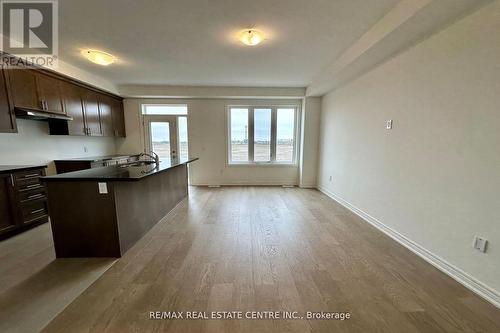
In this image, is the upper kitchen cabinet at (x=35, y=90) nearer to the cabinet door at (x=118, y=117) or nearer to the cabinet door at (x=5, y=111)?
the cabinet door at (x=5, y=111)

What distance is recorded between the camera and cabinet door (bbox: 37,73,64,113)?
3.20 meters

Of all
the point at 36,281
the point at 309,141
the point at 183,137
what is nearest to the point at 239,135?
the point at 183,137

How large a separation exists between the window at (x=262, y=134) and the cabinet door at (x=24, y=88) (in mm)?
3711

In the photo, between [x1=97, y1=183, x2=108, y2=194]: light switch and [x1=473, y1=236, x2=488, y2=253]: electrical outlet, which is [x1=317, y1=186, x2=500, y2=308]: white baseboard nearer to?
[x1=473, y1=236, x2=488, y2=253]: electrical outlet

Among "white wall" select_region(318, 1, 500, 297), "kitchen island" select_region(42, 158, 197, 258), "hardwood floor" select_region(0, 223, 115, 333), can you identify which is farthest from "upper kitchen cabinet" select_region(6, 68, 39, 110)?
"white wall" select_region(318, 1, 500, 297)

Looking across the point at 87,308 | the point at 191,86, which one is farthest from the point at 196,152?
the point at 87,308

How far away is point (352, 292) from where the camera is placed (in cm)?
170

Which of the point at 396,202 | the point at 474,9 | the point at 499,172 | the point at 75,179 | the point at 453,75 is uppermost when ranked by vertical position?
the point at 474,9

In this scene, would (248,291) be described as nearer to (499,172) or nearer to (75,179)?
(75,179)

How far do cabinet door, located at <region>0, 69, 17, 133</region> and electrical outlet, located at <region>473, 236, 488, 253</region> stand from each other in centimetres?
544

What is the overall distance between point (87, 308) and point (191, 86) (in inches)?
181

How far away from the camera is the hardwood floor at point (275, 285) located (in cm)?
141

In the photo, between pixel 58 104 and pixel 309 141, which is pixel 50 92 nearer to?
pixel 58 104

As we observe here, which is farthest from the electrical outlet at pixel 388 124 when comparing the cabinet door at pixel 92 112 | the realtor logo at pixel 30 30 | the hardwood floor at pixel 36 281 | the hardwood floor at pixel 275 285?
the cabinet door at pixel 92 112
